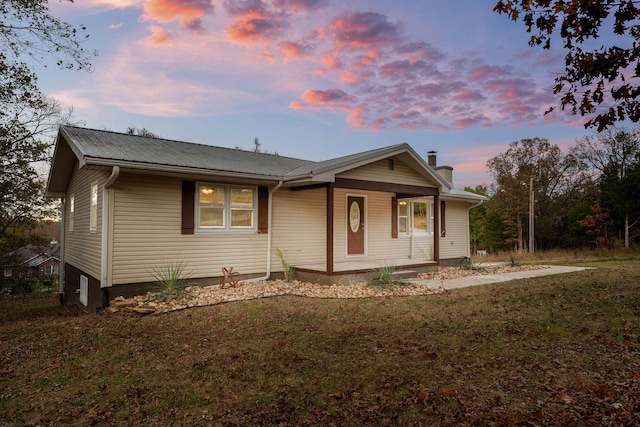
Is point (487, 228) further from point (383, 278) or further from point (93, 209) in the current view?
point (93, 209)

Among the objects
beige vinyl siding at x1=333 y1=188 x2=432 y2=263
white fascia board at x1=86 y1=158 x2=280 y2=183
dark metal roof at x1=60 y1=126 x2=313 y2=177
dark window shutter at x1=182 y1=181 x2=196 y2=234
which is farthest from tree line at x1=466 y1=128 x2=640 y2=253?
dark window shutter at x1=182 y1=181 x2=196 y2=234

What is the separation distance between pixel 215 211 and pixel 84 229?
11.9ft

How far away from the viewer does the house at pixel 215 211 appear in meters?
7.88

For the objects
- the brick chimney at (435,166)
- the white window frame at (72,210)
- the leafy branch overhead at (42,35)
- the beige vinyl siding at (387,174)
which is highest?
the leafy branch overhead at (42,35)

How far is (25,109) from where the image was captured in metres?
13.5

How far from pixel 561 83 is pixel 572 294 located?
4.86 m

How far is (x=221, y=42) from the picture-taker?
37.9 ft

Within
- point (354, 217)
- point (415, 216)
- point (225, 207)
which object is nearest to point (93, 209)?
point (225, 207)

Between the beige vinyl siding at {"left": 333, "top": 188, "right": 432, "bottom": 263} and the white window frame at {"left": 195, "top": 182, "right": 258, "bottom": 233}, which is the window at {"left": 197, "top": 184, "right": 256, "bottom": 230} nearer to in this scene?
the white window frame at {"left": 195, "top": 182, "right": 258, "bottom": 233}

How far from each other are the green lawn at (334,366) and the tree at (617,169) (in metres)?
25.8

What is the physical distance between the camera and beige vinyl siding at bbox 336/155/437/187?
10.4 meters

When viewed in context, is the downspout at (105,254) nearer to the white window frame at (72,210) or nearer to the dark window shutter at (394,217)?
the white window frame at (72,210)

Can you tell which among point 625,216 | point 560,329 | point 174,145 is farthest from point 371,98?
point 625,216

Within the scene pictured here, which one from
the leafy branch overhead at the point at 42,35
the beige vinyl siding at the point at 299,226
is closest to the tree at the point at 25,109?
the leafy branch overhead at the point at 42,35
